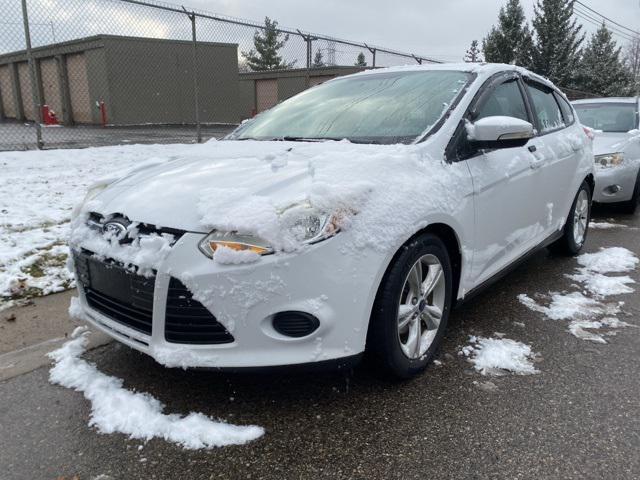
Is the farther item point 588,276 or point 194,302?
point 588,276

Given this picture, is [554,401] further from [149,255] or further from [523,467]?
[149,255]

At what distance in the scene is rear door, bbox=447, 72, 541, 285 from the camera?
9.53 feet

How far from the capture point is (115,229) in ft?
7.75

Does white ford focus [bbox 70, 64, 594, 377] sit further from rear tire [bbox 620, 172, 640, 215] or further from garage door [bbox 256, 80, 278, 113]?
garage door [bbox 256, 80, 278, 113]

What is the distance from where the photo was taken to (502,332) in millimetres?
3193

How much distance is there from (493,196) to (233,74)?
21826 millimetres

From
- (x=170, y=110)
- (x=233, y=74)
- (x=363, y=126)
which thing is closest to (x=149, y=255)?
(x=363, y=126)

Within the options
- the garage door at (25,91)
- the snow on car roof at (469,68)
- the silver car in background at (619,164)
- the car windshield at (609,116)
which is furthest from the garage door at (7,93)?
the snow on car roof at (469,68)

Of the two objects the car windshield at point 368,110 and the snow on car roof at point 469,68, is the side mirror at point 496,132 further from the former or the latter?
the snow on car roof at point 469,68

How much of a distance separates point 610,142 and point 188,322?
249 inches

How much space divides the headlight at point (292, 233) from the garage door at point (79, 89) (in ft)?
70.2

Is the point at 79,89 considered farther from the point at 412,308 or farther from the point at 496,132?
the point at 412,308

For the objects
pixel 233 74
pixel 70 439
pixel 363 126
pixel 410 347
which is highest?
pixel 233 74

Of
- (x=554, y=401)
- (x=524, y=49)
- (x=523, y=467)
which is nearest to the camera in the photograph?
(x=523, y=467)
